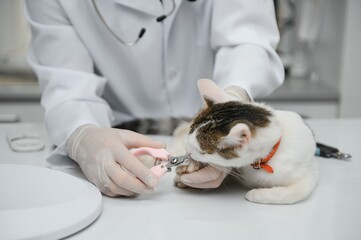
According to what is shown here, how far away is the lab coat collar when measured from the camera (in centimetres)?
106

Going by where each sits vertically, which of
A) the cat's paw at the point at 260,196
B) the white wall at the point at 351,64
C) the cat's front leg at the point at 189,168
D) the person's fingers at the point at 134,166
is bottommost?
the white wall at the point at 351,64

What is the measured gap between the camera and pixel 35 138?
111cm

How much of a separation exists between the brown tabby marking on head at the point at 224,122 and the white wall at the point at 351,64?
135cm

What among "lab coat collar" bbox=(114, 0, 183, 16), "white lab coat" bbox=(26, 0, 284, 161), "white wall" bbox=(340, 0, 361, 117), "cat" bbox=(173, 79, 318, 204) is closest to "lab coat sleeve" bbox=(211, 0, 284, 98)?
"white lab coat" bbox=(26, 0, 284, 161)

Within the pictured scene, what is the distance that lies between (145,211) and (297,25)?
1.91m

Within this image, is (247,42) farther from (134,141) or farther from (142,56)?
(134,141)

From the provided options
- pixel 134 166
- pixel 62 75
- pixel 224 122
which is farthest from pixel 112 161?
pixel 62 75

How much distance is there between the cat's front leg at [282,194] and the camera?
0.76m

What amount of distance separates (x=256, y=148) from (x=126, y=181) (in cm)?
21

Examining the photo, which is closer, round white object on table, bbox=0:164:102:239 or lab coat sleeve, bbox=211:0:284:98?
round white object on table, bbox=0:164:102:239

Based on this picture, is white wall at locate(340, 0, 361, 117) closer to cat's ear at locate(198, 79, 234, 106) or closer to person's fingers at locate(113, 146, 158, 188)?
cat's ear at locate(198, 79, 234, 106)

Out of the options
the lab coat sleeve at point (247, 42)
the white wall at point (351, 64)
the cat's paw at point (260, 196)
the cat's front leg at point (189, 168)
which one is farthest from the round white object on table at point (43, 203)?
the white wall at point (351, 64)

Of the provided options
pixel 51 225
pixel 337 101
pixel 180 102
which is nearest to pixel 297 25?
pixel 337 101

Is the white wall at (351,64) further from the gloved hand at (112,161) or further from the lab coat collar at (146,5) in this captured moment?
the gloved hand at (112,161)
